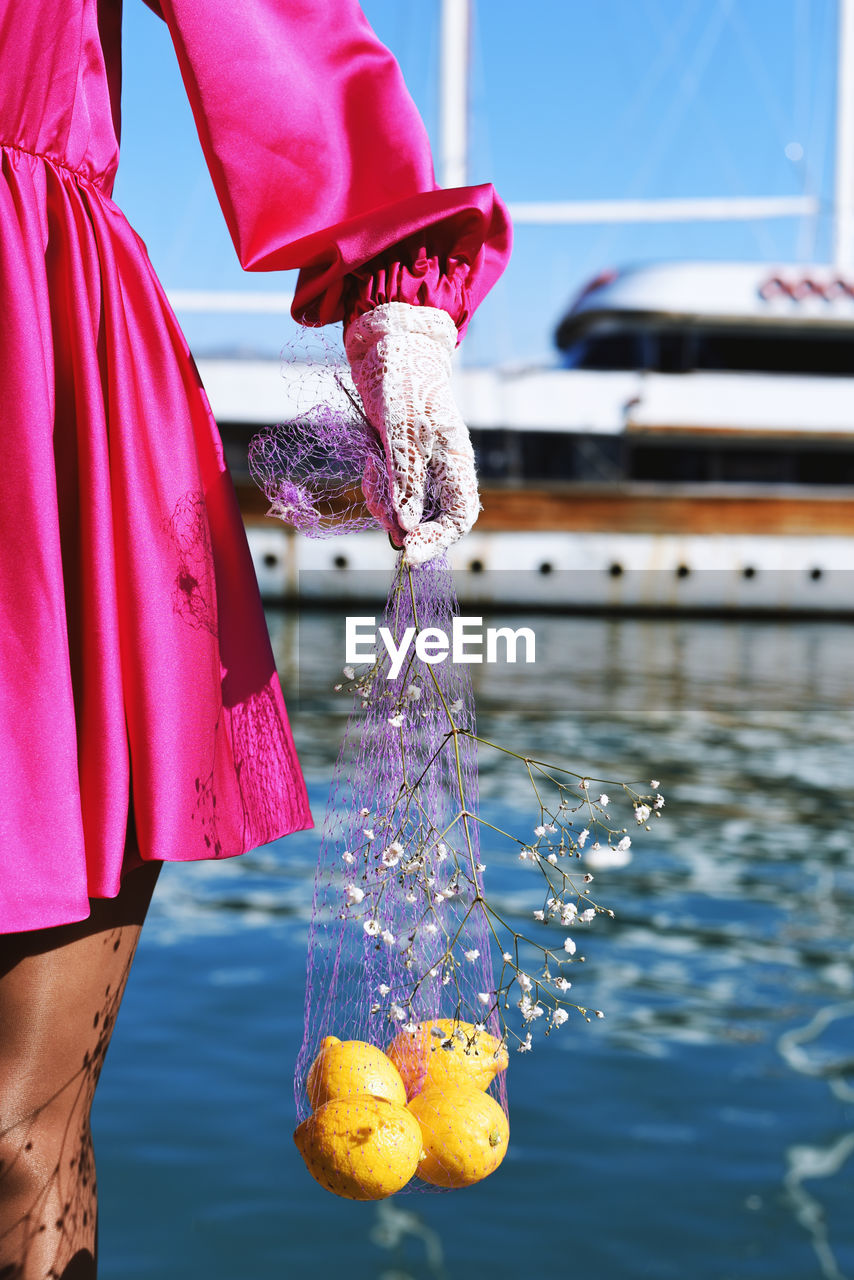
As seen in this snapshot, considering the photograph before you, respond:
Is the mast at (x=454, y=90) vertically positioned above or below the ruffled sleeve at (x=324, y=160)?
above

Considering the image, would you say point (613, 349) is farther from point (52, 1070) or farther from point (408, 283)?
point (52, 1070)

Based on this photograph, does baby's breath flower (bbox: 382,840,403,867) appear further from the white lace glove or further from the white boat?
the white boat

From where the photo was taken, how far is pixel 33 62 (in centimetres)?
102

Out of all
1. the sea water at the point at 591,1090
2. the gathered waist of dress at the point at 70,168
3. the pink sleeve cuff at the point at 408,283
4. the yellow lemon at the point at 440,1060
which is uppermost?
the gathered waist of dress at the point at 70,168

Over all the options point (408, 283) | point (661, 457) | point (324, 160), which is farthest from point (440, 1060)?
point (661, 457)

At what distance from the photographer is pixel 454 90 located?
13875 millimetres

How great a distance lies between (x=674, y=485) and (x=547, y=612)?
6.86 ft

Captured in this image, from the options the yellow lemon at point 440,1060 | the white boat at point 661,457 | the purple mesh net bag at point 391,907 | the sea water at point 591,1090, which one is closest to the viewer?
the purple mesh net bag at point 391,907

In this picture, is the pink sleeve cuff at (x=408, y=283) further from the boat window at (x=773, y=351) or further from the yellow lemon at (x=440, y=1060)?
the boat window at (x=773, y=351)

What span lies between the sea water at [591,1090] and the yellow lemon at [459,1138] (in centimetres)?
121

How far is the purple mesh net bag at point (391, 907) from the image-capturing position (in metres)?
1.04

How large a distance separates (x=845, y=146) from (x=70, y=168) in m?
16.5

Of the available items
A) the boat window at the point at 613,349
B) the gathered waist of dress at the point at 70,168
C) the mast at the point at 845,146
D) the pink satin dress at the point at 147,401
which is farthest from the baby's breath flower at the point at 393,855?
the mast at the point at 845,146

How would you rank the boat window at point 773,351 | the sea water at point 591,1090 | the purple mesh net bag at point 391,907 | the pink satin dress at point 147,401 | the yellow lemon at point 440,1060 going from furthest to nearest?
1. the boat window at point 773,351
2. the sea water at point 591,1090
3. the yellow lemon at point 440,1060
4. the purple mesh net bag at point 391,907
5. the pink satin dress at point 147,401
